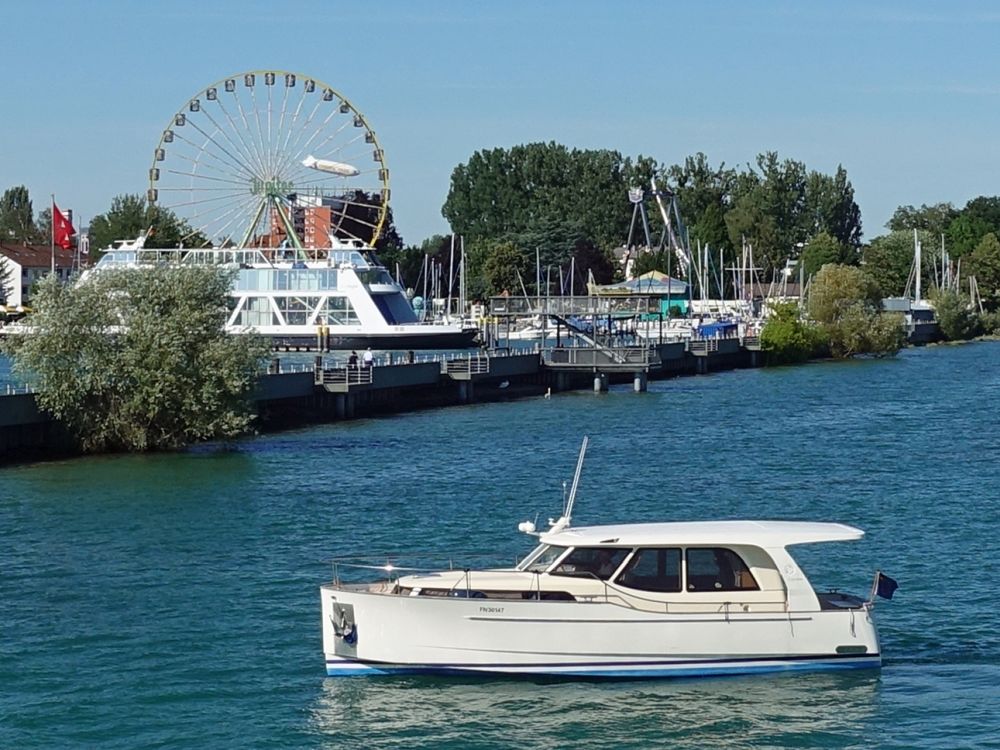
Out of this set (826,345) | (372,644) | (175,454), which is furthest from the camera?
(826,345)

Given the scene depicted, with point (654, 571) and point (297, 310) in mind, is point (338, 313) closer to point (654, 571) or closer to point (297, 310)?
point (297, 310)

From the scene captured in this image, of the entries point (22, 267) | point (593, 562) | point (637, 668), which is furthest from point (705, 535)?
point (22, 267)

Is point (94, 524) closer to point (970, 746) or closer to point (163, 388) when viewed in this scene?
point (163, 388)

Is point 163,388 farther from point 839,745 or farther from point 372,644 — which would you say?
point 839,745

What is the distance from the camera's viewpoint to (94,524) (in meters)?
42.5

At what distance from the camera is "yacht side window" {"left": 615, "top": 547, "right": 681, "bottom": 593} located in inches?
1016

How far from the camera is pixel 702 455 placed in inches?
2359

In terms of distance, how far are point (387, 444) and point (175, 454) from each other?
9.34 meters

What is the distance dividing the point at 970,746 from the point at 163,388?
37.4 meters

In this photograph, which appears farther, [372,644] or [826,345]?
[826,345]

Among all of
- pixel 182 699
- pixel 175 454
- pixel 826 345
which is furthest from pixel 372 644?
pixel 826 345

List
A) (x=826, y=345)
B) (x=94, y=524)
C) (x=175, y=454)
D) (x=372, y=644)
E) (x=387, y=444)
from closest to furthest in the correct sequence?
(x=372, y=644) < (x=94, y=524) < (x=175, y=454) < (x=387, y=444) < (x=826, y=345)

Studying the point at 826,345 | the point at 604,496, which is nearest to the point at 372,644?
the point at 604,496

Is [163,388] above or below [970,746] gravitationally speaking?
above
